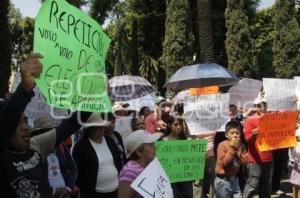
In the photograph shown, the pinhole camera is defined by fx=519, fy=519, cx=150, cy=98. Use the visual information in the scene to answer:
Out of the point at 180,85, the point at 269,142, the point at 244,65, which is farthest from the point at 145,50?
the point at 269,142

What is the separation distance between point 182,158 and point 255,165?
2251 mm

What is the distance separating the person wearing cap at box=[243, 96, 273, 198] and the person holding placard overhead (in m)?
1.23

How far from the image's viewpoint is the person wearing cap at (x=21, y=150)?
2.55 meters

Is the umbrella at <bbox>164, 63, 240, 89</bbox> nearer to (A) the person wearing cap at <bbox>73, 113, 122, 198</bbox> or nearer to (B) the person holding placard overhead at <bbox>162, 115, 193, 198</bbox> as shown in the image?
(B) the person holding placard overhead at <bbox>162, 115, 193, 198</bbox>

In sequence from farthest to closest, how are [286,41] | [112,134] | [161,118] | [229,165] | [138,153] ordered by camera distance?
[286,41]
[161,118]
[229,165]
[112,134]
[138,153]

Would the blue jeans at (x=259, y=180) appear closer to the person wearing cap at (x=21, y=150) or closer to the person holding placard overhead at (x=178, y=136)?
the person holding placard overhead at (x=178, y=136)

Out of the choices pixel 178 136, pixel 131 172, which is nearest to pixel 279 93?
pixel 178 136

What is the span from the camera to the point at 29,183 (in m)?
2.71

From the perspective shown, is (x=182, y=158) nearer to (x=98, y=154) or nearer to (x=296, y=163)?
(x=98, y=154)

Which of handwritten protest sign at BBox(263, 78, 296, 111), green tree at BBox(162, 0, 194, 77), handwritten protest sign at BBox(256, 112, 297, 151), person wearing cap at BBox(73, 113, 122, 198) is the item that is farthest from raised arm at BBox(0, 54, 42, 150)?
green tree at BBox(162, 0, 194, 77)

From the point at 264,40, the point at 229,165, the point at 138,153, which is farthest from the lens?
the point at 264,40

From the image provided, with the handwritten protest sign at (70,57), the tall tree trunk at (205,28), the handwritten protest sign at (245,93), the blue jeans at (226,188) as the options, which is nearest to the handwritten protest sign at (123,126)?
the blue jeans at (226,188)

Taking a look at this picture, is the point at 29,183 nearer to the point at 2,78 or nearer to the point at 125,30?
the point at 2,78

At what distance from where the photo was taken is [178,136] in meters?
6.67
